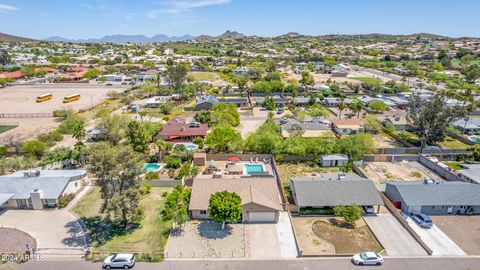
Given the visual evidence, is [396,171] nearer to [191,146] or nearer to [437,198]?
[437,198]

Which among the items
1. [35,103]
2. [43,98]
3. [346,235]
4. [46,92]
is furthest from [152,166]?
[46,92]

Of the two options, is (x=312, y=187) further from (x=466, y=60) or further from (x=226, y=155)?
(x=466, y=60)

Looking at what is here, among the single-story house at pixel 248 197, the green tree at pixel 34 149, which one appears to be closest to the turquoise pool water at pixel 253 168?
the single-story house at pixel 248 197

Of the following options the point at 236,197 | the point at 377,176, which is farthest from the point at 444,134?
the point at 236,197

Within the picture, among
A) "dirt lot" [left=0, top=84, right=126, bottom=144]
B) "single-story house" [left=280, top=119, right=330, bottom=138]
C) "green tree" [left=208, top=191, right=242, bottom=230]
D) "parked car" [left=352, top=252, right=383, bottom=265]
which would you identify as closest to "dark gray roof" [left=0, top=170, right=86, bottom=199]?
"green tree" [left=208, top=191, right=242, bottom=230]

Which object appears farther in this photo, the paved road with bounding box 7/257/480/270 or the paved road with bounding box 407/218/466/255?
the paved road with bounding box 407/218/466/255

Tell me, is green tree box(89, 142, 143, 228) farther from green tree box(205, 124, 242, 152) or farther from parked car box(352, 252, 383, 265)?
parked car box(352, 252, 383, 265)
